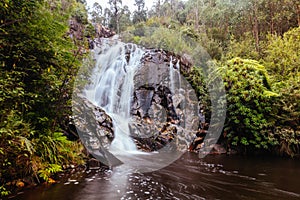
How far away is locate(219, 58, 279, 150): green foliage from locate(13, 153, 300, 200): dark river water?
2941 millimetres

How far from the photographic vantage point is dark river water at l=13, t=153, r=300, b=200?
12.4 feet

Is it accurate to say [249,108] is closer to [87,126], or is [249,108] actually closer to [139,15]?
[87,126]

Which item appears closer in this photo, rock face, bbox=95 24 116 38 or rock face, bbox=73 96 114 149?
rock face, bbox=73 96 114 149

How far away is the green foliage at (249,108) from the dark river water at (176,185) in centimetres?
294

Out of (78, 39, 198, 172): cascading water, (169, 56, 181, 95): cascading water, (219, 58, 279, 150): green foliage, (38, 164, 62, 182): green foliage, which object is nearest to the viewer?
(38, 164, 62, 182): green foliage

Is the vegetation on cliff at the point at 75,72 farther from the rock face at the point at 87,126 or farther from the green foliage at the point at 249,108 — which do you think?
the rock face at the point at 87,126

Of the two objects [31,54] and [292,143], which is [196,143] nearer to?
[292,143]

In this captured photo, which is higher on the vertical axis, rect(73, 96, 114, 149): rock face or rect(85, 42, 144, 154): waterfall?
rect(85, 42, 144, 154): waterfall

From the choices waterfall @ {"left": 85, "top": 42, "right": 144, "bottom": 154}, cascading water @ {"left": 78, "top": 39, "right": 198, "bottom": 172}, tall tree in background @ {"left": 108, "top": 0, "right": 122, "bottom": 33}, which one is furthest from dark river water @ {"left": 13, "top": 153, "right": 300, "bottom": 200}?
tall tree in background @ {"left": 108, "top": 0, "right": 122, "bottom": 33}

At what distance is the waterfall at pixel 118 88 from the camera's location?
9477 millimetres

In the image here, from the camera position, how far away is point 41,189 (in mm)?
3785

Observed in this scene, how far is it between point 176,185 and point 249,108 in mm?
6089

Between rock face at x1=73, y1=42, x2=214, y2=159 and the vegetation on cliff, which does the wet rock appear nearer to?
the vegetation on cliff

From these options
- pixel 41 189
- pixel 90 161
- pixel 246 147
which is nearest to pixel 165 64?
pixel 246 147
